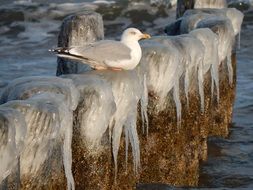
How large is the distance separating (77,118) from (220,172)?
12.6ft

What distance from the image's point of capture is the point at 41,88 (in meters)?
5.08

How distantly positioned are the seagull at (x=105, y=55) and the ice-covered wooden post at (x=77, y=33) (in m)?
0.36

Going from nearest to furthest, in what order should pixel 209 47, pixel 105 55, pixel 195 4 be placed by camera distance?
1. pixel 105 55
2. pixel 209 47
3. pixel 195 4

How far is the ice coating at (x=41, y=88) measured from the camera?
16.6 ft

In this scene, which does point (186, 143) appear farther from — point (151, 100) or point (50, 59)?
point (50, 59)

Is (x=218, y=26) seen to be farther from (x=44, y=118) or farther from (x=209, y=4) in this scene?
(x=44, y=118)

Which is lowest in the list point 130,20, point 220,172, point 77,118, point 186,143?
point 130,20

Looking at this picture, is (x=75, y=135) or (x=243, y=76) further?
(x=243, y=76)

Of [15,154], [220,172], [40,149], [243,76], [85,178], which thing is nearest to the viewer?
[15,154]

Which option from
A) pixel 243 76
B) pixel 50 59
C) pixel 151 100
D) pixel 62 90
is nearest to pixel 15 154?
pixel 62 90

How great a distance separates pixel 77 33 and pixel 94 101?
5.33 ft

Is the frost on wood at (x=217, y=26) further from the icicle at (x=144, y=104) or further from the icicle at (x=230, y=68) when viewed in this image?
the icicle at (x=144, y=104)

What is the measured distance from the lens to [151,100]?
273 inches

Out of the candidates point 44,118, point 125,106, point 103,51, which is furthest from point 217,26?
point 44,118
